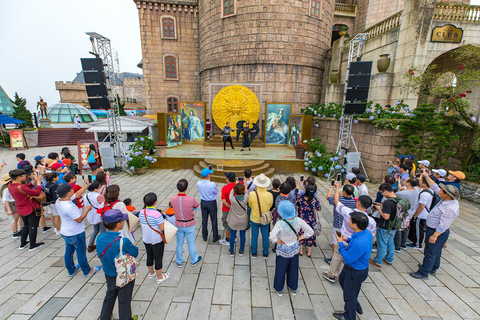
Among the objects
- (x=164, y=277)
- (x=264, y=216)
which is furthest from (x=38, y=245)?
(x=264, y=216)

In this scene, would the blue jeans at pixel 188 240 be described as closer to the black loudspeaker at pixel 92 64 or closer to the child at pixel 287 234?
the child at pixel 287 234

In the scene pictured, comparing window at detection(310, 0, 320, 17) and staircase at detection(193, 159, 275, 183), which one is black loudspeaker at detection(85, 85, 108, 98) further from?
window at detection(310, 0, 320, 17)

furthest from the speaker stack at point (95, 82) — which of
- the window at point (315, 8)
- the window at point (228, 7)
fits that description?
the window at point (315, 8)

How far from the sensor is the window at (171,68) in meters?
21.0

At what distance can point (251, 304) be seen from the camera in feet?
11.7

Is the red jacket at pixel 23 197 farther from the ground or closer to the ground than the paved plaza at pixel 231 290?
farther from the ground

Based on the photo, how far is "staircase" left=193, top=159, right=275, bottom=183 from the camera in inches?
384

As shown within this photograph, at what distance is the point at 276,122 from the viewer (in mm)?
14172

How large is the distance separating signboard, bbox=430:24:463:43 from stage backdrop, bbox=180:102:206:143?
42.5ft

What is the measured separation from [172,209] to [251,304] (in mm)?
2183

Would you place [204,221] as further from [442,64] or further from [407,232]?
[442,64]

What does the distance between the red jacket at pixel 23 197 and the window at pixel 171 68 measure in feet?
62.5

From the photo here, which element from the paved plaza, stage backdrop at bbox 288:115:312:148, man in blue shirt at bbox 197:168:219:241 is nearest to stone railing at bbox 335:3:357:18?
stage backdrop at bbox 288:115:312:148

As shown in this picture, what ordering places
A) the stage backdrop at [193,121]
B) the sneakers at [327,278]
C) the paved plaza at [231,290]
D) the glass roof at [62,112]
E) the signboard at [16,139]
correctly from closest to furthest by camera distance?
the paved plaza at [231,290] < the sneakers at [327,278] < the stage backdrop at [193,121] < the signboard at [16,139] < the glass roof at [62,112]
